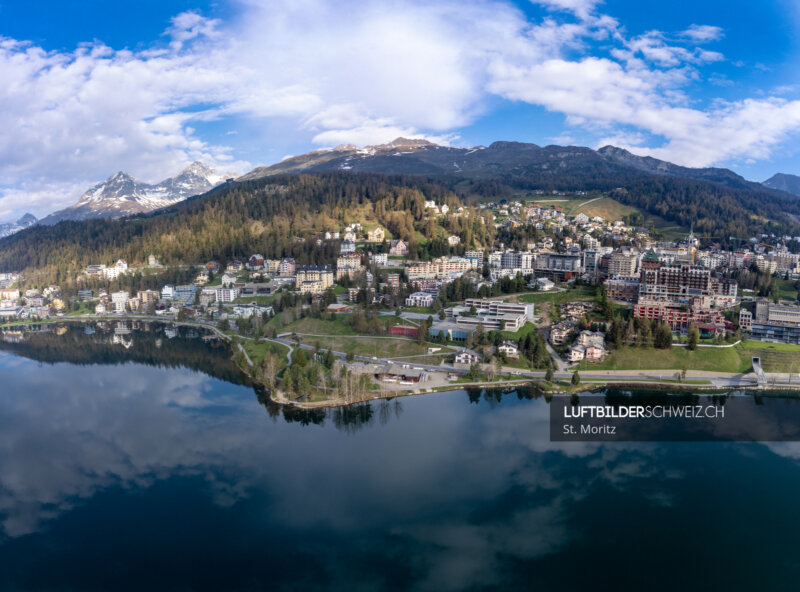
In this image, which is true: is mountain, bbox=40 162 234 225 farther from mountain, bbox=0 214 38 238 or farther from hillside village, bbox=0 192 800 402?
hillside village, bbox=0 192 800 402

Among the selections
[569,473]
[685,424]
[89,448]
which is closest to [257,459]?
[89,448]

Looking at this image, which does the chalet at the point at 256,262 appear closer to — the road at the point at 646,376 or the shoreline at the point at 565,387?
the shoreline at the point at 565,387

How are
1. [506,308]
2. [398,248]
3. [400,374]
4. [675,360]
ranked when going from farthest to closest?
[398,248], [506,308], [675,360], [400,374]

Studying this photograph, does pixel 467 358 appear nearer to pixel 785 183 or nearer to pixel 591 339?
pixel 591 339

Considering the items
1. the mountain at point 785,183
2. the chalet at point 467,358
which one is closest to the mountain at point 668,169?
the mountain at point 785,183

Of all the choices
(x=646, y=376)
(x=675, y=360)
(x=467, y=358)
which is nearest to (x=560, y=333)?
(x=646, y=376)

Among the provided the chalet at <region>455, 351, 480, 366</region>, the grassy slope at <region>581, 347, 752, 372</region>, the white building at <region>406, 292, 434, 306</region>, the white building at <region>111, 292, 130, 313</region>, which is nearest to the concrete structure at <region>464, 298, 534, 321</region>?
the white building at <region>406, 292, 434, 306</region>

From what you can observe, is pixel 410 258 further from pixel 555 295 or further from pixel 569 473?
pixel 569 473
